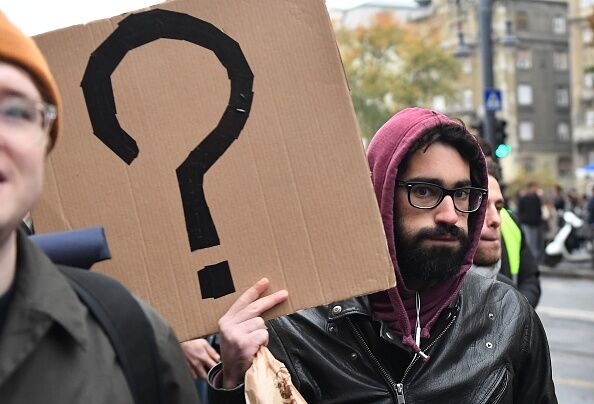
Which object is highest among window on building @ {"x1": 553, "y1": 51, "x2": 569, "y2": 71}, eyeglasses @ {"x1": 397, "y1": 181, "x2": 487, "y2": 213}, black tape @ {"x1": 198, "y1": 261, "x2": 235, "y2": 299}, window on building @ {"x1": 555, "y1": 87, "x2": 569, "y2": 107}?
eyeglasses @ {"x1": 397, "y1": 181, "x2": 487, "y2": 213}

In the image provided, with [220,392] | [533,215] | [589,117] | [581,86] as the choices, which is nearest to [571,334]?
[533,215]

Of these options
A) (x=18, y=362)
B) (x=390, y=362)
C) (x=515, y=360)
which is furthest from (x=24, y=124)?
(x=515, y=360)

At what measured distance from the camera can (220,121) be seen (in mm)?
2303

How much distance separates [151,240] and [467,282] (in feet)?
3.23

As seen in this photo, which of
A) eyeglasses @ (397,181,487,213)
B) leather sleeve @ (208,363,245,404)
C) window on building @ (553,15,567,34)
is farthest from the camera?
window on building @ (553,15,567,34)

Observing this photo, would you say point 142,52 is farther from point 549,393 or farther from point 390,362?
point 549,393

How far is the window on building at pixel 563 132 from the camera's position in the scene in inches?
2719

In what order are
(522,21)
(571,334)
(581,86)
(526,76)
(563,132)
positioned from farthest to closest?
(563,132) → (522,21) → (526,76) → (581,86) → (571,334)

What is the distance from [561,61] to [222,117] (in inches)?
2826

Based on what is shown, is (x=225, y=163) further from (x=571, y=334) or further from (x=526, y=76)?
(x=526, y=76)

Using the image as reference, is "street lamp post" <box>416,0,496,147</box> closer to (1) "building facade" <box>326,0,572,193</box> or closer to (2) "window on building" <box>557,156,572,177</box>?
(1) "building facade" <box>326,0,572,193</box>

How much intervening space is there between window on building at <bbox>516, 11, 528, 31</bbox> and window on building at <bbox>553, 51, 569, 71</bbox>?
3264 mm

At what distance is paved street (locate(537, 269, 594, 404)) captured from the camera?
27.4 feet

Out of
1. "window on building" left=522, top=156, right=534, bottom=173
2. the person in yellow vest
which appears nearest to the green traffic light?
the person in yellow vest
